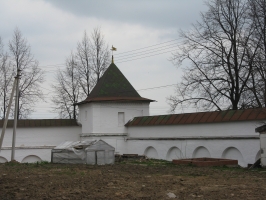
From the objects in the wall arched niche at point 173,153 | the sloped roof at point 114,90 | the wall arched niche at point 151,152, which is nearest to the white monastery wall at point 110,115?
the sloped roof at point 114,90

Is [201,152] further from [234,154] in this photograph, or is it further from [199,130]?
[234,154]

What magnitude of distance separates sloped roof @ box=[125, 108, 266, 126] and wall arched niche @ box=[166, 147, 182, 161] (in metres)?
1.70

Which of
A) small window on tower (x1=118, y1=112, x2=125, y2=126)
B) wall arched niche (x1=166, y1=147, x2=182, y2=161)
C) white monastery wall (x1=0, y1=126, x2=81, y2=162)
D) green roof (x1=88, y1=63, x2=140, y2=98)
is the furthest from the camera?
green roof (x1=88, y1=63, x2=140, y2=98)

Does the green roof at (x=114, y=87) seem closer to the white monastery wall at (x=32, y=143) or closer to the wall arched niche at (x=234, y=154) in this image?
the white monastery wall at (x=32, y=143)

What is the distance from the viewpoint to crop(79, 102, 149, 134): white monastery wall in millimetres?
35500

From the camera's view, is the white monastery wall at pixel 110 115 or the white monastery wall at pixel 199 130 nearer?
the white monastery wall at pixel 199 130

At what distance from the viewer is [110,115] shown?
3591 cm

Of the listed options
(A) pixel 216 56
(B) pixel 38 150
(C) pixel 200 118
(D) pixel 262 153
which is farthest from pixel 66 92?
(D) pixel 262 153

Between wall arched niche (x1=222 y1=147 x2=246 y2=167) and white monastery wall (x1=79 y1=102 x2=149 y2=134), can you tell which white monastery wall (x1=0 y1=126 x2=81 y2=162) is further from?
wall arched niche (x1=222 y1=147 x2=246 y2=167)

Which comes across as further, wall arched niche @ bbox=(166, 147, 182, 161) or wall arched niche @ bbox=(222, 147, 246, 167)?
wall arched niche @ bbox=(166, 147, 182, 161)

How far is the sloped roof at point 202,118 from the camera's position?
2514cm

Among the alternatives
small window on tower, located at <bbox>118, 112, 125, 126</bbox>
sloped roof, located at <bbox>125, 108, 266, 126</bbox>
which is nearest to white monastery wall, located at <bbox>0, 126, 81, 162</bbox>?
small window on tower, located at <bbox>118, 112, 125, 126</bbox>

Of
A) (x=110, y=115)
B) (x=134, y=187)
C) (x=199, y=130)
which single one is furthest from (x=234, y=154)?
(x=134, y=187)

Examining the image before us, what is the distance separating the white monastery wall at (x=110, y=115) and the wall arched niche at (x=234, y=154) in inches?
430
